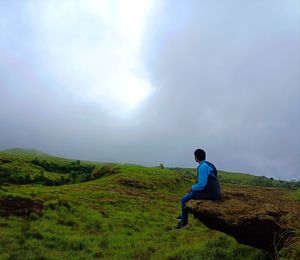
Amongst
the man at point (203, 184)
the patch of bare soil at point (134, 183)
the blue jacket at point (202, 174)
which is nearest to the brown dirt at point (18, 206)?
the man at point (203, 184)

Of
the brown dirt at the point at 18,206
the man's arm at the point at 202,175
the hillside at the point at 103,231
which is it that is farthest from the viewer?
the brown dirt at the point at 18,206

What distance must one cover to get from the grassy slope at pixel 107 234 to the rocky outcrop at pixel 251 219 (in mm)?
1672

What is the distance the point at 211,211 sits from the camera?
15.1 m

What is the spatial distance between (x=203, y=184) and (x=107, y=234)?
11.7 metres

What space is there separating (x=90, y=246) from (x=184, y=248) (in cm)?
537

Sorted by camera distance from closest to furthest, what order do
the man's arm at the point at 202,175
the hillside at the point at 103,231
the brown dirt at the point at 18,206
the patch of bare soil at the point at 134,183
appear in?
the man's arm at the point at 202,175 → the hillside at the point at 103,231 → the brown dirt at the point at 18,206 → the patch of bare soil at the point at 134,183

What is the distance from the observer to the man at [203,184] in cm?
1551

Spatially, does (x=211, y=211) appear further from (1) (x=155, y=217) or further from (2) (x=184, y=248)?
(1) (x=155, y=217)

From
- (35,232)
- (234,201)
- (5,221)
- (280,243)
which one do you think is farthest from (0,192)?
(280,243)

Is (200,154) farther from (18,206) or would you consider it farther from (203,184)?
(18,206)

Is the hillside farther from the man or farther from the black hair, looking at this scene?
the black hair

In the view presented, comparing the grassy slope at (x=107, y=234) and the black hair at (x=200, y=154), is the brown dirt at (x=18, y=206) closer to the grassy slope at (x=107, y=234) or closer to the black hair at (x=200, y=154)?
Answer: the grassy slope at (x=107, y=234)

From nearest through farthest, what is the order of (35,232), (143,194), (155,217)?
(35,232) → (155,217) → (143,194)

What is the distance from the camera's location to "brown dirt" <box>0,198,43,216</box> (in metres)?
28.0
